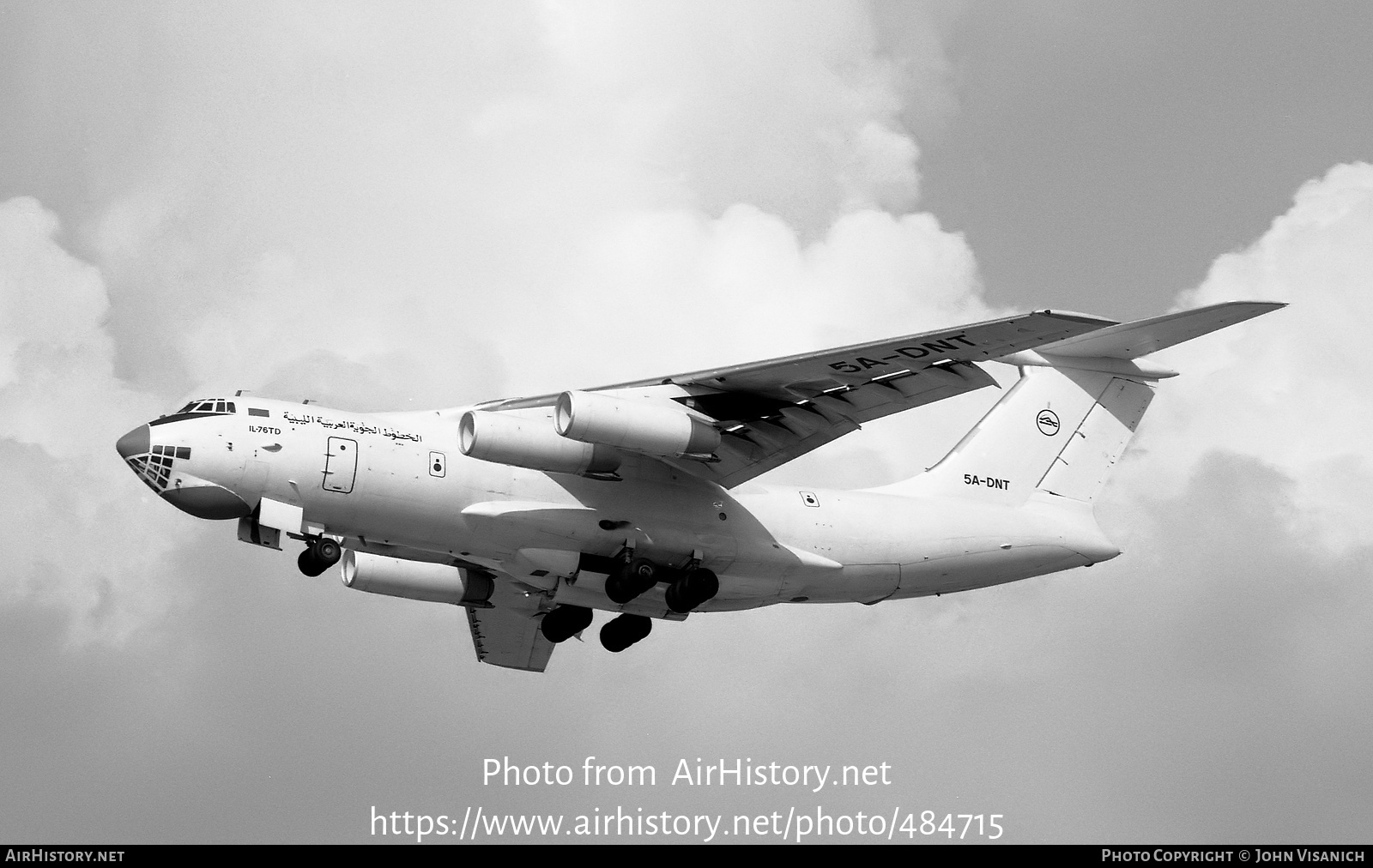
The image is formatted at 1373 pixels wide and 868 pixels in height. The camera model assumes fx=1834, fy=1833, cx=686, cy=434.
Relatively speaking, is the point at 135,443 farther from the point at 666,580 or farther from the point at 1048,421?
the point at 1048,421

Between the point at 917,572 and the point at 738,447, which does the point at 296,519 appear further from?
the point at 917,572

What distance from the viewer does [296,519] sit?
538 inches

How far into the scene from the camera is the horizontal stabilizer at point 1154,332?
13.7 meters

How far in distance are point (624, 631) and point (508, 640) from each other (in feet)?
6.43

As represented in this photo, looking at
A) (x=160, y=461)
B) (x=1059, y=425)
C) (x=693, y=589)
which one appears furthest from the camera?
(x=1059, y=425)

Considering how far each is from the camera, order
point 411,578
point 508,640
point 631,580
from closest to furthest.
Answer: point 631,580 < point 411,578 < point 508,640

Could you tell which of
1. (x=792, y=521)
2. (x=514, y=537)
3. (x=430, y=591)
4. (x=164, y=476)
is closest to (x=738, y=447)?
(x=792, y=521)

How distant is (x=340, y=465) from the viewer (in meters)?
13.7

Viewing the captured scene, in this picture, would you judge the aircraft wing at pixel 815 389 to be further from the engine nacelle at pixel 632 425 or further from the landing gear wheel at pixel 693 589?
the landing gear wheel at pixel 693 589

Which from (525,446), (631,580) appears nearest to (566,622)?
(631,580)

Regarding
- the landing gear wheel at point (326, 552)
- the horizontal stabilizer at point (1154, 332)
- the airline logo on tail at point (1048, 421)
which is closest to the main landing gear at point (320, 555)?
the landing gear wheel at point (326, 552)

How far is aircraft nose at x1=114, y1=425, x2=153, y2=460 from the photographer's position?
44.4 ft

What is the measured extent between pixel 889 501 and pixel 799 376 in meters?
2.17

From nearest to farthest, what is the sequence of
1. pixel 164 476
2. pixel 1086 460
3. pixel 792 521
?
1. pixel 164 476
2. pixel 792 521
3. pixel 1086 460
